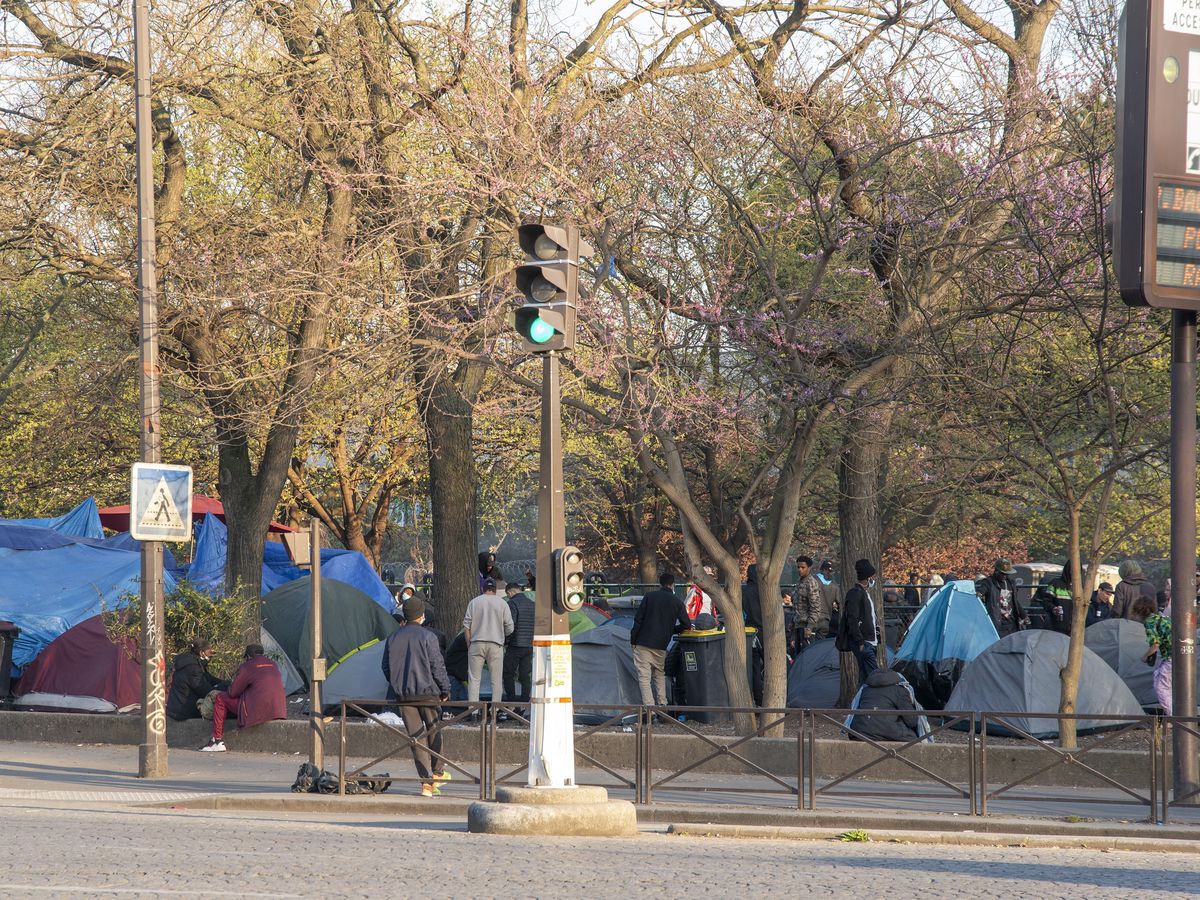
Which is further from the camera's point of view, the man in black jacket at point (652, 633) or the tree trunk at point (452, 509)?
the tree trunk at point (452, 509)

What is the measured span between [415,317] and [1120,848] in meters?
8.92

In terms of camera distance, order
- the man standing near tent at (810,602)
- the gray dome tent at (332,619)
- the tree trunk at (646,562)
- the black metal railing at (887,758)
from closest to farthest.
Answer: the black metal railing at (887,758) < the man standing near tent at (810,602) < the gray dome tent at (332,619) < the tree trunk at (646,562)

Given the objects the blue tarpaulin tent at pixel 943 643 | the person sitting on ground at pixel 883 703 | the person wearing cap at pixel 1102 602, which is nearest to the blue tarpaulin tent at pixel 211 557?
the blue tarpaulin tent at pixel 943 643

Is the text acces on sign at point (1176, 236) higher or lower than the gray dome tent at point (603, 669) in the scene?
higher

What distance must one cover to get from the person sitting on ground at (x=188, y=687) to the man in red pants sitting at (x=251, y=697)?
1.57 ft

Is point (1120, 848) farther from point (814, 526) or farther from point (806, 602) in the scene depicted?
point (814, 526)

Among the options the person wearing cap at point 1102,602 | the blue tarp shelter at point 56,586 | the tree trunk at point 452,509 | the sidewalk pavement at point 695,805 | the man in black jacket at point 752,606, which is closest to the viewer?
the sidewalk pavement at point 695,805

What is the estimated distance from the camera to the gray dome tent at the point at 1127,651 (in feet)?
61.4

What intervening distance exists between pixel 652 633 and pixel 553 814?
7108mm

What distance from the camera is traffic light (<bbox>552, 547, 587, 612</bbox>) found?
36.0 feet

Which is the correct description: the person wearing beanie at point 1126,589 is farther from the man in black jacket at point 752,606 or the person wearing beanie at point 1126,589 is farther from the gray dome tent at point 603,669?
the gray dome tent at point 603,669

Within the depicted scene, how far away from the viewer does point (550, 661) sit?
11.1 meters

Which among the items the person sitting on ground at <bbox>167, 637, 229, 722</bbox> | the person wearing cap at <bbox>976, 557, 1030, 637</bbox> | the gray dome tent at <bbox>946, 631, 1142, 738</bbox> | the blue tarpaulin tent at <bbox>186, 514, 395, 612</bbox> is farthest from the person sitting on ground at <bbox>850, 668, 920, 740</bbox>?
the blue tarpaulin tent at <bbox>186, 514, 395, 612</bbox>

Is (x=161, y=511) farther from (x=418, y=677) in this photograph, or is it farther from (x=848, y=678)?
(x=848, y=678)
